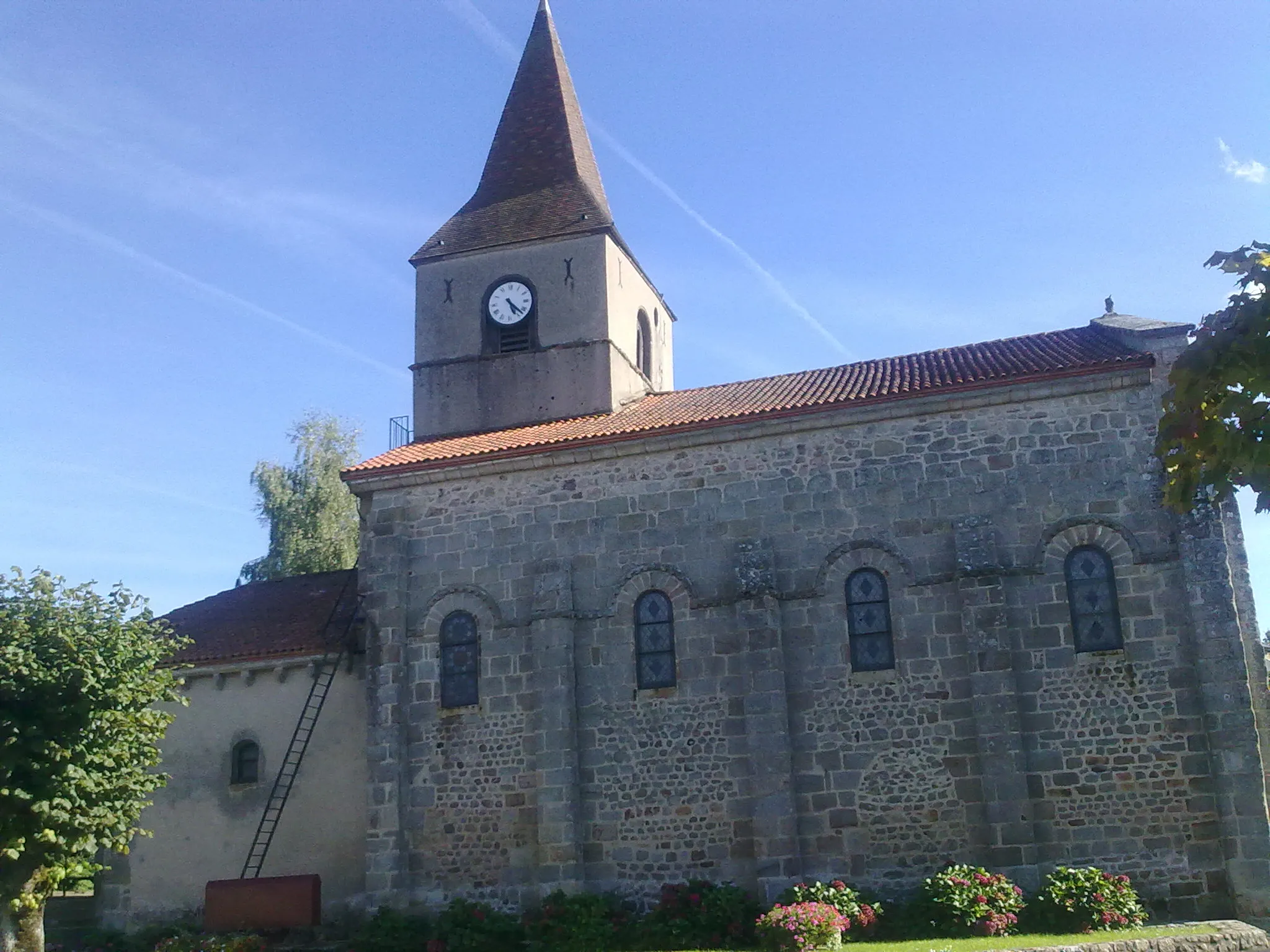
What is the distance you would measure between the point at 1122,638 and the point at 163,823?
15.3 metres

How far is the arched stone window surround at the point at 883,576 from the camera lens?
17.0 meters

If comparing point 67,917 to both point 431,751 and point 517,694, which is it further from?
point 517,694

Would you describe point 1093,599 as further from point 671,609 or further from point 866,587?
point 671,609

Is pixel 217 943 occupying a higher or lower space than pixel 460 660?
lower

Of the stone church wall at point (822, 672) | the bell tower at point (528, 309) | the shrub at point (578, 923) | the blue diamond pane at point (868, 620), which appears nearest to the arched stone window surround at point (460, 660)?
the stone church wall at point (822, 672)

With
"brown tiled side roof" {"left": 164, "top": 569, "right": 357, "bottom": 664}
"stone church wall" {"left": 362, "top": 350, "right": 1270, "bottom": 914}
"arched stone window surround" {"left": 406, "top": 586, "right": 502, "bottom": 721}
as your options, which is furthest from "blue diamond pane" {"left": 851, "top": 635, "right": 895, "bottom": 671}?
"brown tiled side roof" {"left": 164, "top": 569, "right": 357, "bottom": 664}

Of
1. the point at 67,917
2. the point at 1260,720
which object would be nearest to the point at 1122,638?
the point at 1260,720

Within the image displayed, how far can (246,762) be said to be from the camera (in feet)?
66.4

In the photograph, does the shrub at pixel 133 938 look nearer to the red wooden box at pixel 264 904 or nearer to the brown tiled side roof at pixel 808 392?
the red wooden box at pixel 264 904

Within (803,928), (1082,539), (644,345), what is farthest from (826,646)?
(644,345)

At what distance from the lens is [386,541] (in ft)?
64.8

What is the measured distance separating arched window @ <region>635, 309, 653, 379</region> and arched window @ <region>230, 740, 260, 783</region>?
10685 mm

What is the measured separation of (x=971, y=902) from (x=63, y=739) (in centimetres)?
1149

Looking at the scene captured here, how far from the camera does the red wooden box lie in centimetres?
1808
